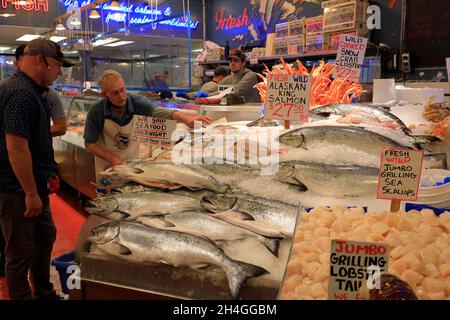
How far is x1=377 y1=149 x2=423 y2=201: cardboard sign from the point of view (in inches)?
59.5

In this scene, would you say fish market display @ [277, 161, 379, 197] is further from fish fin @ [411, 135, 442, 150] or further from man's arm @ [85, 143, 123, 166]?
man's arm @ [85, 143, 123, 166]

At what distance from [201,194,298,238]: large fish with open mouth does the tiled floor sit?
263 centimetres

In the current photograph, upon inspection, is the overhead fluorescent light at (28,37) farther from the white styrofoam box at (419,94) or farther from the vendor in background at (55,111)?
the white styrofoam box at (419,94)

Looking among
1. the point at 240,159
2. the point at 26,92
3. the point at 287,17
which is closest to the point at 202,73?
the point at 287,17

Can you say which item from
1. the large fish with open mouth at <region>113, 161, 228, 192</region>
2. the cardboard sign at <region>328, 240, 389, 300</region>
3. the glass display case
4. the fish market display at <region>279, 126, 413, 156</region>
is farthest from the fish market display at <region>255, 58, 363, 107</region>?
the glass display case

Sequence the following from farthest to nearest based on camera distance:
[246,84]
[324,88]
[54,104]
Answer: [246,84]
[54,104]
[324,88]

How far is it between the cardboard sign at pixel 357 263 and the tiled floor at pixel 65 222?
328 cm

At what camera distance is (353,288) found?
1.01 meters

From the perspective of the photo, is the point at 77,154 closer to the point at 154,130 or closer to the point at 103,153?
the point at 103,153

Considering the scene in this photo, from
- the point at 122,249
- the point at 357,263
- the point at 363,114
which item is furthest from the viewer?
the point at 363,114

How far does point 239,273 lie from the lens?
4.66ft

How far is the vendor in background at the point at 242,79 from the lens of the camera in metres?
5.65

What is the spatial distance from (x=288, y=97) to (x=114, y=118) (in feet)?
5.73

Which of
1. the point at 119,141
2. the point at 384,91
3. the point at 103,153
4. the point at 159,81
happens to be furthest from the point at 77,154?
the point at 384,91
